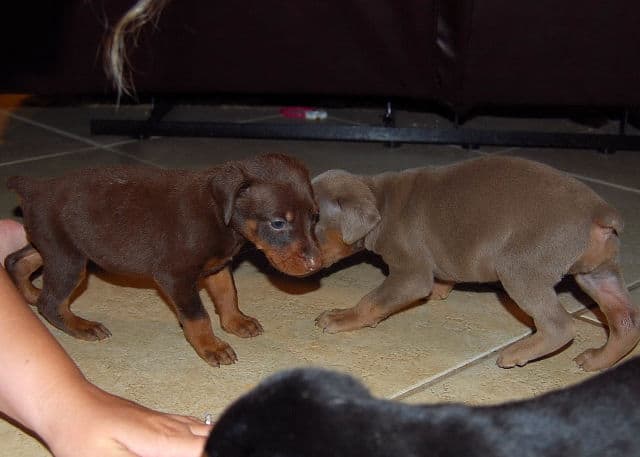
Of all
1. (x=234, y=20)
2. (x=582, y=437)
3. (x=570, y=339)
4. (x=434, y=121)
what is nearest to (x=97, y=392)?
(x=582, y=437)

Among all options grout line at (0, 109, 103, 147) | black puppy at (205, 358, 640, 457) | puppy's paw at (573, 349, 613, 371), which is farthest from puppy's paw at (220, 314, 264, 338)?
grout line at (0, 109, 103, 147)

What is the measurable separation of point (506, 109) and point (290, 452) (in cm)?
475

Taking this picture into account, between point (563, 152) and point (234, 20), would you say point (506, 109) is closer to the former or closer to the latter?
point (563, 152)

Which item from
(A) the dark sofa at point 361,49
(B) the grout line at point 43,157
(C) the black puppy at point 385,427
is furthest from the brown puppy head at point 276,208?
(B) the grout line at point 43,157

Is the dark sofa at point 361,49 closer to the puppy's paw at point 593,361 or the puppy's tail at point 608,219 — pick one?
the puppy's tail at point 608,219

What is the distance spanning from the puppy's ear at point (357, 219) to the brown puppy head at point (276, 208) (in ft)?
0.76

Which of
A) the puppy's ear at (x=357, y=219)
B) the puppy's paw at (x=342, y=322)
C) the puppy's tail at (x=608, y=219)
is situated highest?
the puppy's tail at (x=608, y=219)

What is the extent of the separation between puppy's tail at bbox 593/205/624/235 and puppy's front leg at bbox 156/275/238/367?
1.15 m

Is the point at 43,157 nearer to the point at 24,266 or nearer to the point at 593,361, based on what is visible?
the point at 24,266

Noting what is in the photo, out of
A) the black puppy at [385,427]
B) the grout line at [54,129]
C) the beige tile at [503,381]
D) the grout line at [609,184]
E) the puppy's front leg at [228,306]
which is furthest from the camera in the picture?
the grout line at [54,129]

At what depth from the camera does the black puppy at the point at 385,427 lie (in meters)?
1.24

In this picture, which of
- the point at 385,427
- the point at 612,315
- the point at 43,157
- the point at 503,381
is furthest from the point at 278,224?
the point at 43,157

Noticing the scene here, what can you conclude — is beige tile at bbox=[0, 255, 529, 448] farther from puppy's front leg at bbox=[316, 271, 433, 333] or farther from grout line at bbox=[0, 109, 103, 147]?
grout line at bbox=[0, 109, 103, 147]

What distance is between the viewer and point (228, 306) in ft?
Answer: 9.55
